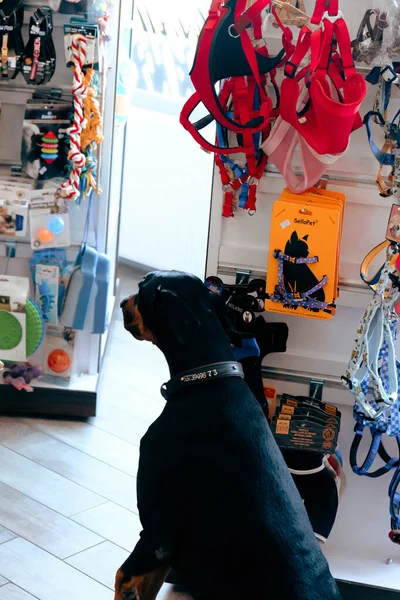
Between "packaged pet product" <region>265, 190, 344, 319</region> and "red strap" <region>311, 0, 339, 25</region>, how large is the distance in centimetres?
43

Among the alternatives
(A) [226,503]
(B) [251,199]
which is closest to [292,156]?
(B) [251,199]

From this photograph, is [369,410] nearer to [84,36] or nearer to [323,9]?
[323,9]

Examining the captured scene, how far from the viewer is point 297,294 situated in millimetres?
2088

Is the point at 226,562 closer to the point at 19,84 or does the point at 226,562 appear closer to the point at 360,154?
the point at 360,154

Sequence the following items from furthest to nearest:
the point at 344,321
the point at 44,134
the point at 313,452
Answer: the point at 44,134 < the point at 344,321 < the point at 313,452

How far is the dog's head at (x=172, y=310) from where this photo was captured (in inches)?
73.7

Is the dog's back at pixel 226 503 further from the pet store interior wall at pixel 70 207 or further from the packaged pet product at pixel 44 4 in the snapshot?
the packaged pet product at pixel 44 4

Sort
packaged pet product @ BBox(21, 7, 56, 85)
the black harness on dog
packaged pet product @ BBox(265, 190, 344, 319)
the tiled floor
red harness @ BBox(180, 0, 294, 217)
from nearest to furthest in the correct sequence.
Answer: the black harness on dog, red harness @ BBox(180, 0, 294, 217), packaged pet product @ BBox(265, 190, 344, 319), the tiled floor, packaged pet product @ BBox(21, 7, 56, 85)

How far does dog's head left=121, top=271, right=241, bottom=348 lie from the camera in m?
1.87

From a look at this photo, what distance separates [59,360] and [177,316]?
1388 millimetres

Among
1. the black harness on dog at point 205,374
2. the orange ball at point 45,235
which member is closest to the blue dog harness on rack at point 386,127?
the black harness on dog at point 205,374

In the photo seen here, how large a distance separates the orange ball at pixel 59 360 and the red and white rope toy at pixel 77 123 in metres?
0.64

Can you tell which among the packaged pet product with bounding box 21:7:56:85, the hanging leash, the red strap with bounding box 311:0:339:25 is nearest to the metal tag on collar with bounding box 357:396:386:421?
the hanging leash

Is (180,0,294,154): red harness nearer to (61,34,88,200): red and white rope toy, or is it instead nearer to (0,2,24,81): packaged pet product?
(61,34,88,200): red and white rope toy
